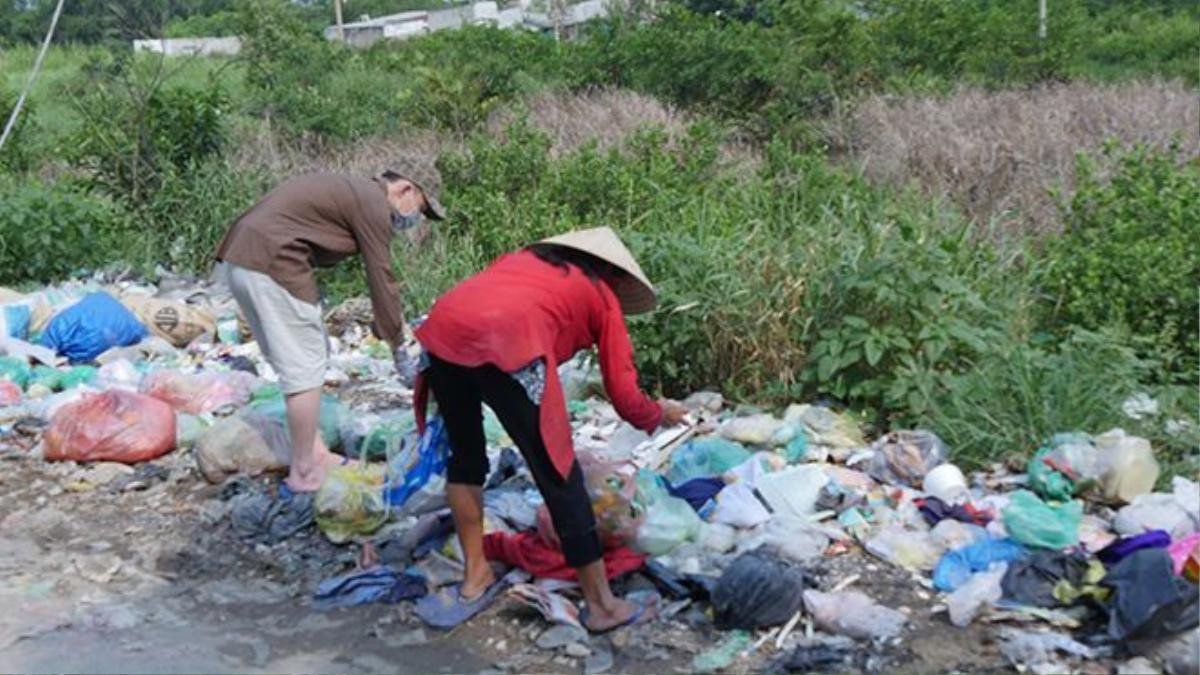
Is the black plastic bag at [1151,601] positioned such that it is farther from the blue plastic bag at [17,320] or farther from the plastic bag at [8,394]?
the blue plastic bag at [17,320]

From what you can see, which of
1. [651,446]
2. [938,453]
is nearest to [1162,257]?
[938,453]

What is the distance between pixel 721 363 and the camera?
6230mm

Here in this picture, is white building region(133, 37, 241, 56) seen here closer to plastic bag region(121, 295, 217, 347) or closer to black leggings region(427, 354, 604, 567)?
plastic bag region(121, 295, 217, 347)

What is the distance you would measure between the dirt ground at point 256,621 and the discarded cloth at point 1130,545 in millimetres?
425

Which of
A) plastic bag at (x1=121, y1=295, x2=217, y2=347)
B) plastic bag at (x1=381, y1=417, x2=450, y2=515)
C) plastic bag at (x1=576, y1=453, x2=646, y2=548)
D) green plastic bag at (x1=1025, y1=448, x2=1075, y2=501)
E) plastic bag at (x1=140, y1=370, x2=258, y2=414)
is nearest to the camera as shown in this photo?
plastic bag at (x1=576, y1=453, x2=646, y2=548)

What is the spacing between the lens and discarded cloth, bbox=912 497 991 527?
457cm

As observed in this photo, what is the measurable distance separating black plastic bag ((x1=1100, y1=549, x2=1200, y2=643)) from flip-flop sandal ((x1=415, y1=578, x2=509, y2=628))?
6.35 ft

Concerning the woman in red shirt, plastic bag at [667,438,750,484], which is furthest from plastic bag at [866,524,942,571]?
the woman in red shirt

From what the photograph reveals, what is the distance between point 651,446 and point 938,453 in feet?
3.98

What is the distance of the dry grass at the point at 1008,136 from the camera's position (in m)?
9.30

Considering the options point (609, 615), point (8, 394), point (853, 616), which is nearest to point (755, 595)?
point (853, 616)

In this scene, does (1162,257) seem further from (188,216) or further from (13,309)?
(188,216)

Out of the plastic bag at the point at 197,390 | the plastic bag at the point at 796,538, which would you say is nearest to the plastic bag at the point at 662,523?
the plastic bag at the point at 796,538

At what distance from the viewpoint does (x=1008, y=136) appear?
1030cm
